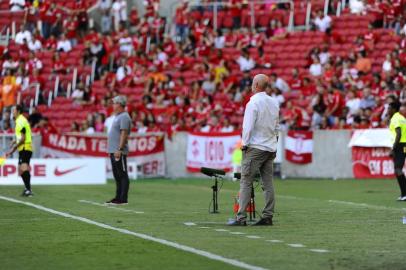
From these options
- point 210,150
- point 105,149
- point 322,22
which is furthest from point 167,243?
point 322,22

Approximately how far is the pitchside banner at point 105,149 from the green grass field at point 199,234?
11767 millimetres

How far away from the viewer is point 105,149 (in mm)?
37188

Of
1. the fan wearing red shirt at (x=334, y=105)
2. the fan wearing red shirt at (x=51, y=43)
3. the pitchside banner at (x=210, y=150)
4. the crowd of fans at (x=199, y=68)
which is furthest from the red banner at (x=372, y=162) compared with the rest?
the fan wearing red shirt at (x=51, y=43)

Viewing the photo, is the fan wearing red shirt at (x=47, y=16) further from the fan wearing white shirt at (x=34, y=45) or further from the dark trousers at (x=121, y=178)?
the dark trousers at (x=121, y=178)

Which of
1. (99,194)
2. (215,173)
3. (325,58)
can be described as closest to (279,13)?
(325,58)

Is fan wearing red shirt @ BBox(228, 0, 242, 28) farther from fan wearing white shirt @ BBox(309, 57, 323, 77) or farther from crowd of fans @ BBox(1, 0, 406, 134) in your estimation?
fan wearing white shirt @ BBox(309, 57, 323, 77)

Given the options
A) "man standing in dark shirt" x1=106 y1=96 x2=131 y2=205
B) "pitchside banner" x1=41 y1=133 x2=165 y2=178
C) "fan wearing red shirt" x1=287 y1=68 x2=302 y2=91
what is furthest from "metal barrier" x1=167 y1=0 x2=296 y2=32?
"man standing in dark shirt" x1=106 y1=96 x2=131 y2=205

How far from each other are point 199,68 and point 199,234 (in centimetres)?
2679

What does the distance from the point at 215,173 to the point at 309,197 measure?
6.85 meters

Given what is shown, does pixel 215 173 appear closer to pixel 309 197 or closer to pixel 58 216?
pixel 58 216

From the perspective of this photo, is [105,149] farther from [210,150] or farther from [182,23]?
[182,23]

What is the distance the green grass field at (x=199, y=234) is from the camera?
12055 millimetres

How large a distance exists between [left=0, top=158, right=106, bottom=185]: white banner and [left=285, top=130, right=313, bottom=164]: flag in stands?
624 cm

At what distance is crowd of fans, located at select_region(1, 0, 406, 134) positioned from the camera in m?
36.0
